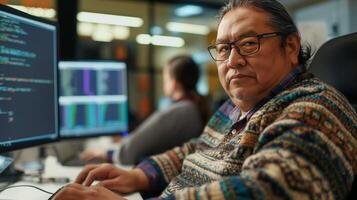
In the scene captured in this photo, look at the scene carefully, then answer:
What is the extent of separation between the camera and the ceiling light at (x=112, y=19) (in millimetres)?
4820

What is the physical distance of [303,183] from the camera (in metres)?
0.67

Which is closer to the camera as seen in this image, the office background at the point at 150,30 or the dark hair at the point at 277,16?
the dark hair at the point at 277,16

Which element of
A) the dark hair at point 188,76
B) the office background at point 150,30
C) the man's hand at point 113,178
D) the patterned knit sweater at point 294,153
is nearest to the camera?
the patterned knit sweater at point 294,153

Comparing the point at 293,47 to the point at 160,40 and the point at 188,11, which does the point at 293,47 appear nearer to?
the point at 160,40

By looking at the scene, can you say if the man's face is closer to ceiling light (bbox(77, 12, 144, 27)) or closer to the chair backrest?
the chair backrest

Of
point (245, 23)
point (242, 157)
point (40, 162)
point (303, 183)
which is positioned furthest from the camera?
point (40, 162)

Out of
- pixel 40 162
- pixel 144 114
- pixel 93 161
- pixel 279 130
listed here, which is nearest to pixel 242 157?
pixel 279 130

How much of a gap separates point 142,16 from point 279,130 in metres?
4.68

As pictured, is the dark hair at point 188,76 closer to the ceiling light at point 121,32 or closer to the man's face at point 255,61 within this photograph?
the man's face at point 255,61

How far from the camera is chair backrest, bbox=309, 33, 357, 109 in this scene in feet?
3.28

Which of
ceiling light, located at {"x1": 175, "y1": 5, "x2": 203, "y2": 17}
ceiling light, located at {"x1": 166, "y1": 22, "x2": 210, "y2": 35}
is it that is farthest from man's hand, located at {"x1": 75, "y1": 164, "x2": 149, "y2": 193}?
ceiling light, located at {"x1": 166, "y1": 22, "x2": 210, "y2": 35}

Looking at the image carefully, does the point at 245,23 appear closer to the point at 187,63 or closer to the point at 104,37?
the point at 187,63

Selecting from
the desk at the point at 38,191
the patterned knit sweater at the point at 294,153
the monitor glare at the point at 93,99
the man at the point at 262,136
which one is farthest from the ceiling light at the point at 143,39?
the patterned knit sweater at the point at 294,153

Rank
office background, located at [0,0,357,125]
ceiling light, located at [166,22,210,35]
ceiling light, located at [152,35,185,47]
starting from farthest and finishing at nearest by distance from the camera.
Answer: ceiling light, located at [166,22,210,35], ceiling light, located at [152,35,185,47], office background, located at [0,0,357,125]
